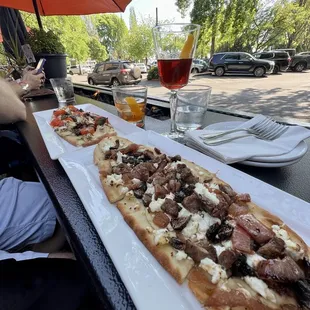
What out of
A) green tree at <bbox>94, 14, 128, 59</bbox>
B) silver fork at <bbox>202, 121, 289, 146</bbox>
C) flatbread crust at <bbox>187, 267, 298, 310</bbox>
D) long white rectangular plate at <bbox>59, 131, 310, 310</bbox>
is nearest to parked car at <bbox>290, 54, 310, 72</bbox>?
silver fork at <bbox>202, 121, 289, 146</bbox>

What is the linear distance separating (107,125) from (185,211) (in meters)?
0.87

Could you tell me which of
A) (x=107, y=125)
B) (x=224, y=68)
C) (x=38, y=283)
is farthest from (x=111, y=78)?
(x=38, y=283)

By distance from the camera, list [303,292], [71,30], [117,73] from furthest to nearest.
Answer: [71,30], [117,73], [303,292]

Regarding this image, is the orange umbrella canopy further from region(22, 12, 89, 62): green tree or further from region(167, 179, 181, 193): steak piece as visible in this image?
region(22, 12, 89, 62): green tree

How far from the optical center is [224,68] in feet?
50.2

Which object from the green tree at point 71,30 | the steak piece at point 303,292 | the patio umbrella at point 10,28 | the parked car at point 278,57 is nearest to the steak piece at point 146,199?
the steak piece at point 303,292

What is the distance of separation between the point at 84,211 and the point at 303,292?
1.92 feet

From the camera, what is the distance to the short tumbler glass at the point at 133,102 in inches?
53.7

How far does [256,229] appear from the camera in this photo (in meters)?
0.57

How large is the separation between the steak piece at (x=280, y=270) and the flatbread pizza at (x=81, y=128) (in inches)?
38.4

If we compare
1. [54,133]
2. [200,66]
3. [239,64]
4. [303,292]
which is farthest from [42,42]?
[200,66]

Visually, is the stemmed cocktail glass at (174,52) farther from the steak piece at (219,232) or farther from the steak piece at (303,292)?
the steak piece at (303,292)

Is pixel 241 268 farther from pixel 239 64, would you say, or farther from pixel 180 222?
pixel 239 64

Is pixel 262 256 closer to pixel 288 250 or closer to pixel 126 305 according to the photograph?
pixel 288 250
